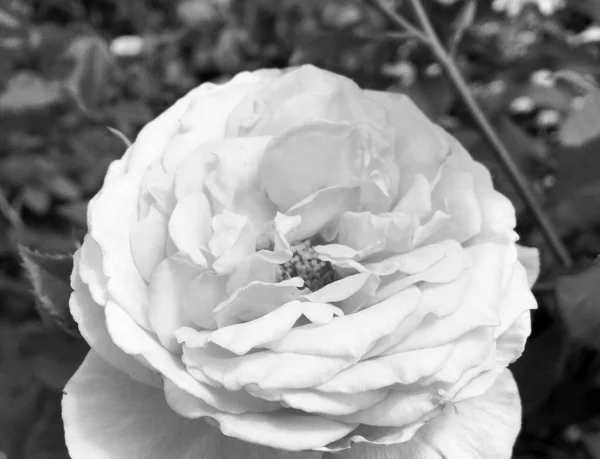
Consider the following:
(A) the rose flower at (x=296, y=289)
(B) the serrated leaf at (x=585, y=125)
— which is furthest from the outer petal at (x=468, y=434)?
(B) the serrated leaf at (x=585, y=125)

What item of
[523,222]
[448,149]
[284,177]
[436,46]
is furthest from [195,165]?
[523,222]

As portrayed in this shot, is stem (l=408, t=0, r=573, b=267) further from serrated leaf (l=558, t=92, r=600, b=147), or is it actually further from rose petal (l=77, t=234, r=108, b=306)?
rose petal (l=77, t=234, r=108, b=306)

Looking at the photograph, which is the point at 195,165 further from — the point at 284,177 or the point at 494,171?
the point at 494,171

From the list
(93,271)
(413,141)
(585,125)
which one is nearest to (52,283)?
(93,271)

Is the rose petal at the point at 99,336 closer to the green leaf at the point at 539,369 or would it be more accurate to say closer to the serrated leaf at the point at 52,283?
the serrated leaf at the point at 52,283

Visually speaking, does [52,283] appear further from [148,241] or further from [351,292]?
[351,292]

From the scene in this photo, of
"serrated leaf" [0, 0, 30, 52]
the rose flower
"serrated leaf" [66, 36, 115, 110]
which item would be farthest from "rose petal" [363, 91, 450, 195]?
"serrated leaf" [0, 0, 30, 52]
